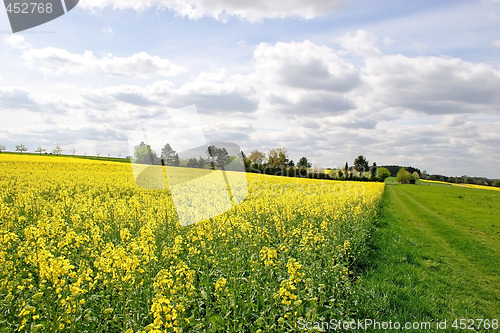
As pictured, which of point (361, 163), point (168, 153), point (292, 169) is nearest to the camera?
point (168, 153)

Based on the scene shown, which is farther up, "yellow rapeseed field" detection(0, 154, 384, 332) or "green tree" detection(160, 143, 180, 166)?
"green tree" detection(160, 143, 180, 166)

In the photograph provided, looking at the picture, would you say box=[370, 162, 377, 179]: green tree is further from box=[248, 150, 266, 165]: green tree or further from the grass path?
the grass path

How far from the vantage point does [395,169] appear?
122m

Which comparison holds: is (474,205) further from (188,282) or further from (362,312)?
(188,282)

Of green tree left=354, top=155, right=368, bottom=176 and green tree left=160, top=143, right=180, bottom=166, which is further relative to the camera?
green tree left=354, top=155, right=368, bottom=176

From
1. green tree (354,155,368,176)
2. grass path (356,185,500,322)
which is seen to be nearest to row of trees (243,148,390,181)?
green tree (354,155,368,176)

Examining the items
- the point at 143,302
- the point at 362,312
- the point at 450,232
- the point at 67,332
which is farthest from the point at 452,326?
the point at 450,232

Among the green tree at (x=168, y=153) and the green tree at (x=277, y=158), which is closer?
the green tree at (x=168, y=153)

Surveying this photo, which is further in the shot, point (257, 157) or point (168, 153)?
point (257, 157)

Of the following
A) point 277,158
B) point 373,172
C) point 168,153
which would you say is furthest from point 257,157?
point 168,153

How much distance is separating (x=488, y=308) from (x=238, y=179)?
17080 mm

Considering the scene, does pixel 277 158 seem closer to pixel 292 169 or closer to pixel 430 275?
pixel 292 169

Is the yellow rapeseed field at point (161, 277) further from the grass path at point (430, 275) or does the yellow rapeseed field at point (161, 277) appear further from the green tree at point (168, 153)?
the green tree at point (168, 153)

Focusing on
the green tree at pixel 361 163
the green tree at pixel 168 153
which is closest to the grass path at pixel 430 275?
the green tree at pixel 168 153
